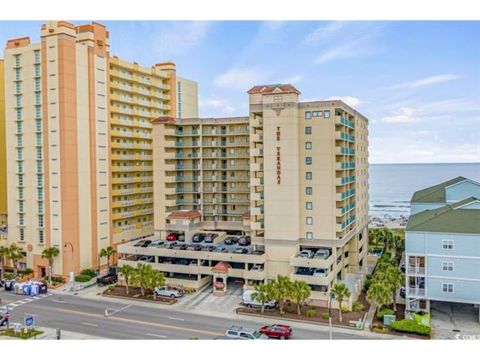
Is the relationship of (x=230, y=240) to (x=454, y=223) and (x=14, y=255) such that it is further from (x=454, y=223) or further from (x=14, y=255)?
(x=454, y=223)

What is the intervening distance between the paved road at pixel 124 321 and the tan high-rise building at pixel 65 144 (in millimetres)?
9027

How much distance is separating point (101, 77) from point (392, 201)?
5066 inches

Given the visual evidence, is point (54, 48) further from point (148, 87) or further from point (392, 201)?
point (392, 201)

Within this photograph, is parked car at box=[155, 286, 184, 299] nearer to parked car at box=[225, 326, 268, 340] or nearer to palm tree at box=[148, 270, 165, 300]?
palm tree at box=[148, 270, 165, 300]

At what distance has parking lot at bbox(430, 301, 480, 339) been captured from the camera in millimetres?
33500

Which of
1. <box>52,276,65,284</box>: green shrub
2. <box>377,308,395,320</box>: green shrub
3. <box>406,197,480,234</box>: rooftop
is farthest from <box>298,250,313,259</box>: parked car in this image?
<box>52,276,65,284</box>: green shrub

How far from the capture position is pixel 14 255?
165ft

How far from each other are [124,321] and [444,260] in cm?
2531

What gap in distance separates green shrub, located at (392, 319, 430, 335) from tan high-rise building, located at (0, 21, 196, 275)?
32.8 meters

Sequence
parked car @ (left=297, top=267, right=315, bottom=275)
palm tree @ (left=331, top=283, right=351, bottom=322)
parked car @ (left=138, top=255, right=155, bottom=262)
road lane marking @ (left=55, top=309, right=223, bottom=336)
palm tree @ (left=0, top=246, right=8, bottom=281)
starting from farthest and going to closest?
palm tree @ (left=0, top=246, right=8, bottom=281) < parked car @ (left=138, top=255, right=155, bottom=262) < parked car @ (left=297, top=267, right=315, bottom=275) < palm tree @ (left=331, top=283, right=351, bottom=322) < road lane marking @ (left=55, top=309, right=223, bottom=336)

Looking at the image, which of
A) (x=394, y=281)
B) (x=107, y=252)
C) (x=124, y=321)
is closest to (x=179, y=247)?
(x=107, y=252)

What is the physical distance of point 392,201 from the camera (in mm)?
160750

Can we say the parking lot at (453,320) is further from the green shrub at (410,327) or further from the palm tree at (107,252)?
the palm tree at (107,252)

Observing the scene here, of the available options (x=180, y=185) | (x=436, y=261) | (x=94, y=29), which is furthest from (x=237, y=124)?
(x=436, y=261)
